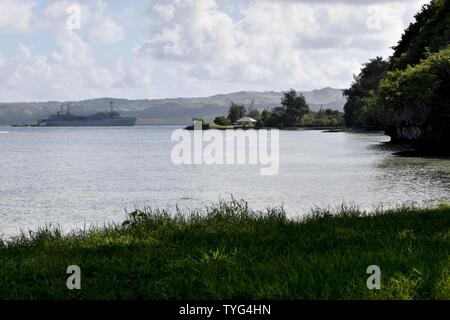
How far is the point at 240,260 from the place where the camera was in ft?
34.0

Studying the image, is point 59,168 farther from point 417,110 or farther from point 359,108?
point 359,108

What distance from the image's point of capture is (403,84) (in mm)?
75938

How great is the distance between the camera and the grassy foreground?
26.6 feet

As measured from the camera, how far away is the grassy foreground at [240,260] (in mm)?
8102

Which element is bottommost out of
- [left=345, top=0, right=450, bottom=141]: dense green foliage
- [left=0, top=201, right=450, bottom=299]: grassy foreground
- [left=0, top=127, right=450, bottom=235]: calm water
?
[left=0, top=127, right=450, bottom=235]: calm water

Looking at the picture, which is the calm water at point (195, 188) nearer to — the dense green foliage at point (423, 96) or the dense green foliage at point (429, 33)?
the dense green foliage at point (423, 96)

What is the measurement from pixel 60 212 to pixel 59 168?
3519 centimetres
